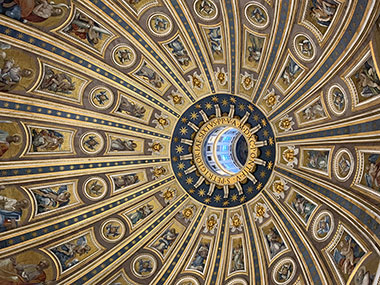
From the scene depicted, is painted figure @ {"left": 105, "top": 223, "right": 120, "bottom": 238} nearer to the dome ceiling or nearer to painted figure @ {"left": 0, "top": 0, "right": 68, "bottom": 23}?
the dome ceiling

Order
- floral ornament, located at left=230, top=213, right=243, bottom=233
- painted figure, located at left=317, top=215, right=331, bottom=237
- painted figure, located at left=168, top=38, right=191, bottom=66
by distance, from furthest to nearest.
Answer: floral ornament, located at left=230, top=213, right=243, bottom=233 < painted figure, located at left=168, top=38, right=191, bottom=66 < painted figure, located at left=317, top=215, right=331, bottom=237

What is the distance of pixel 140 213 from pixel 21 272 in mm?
6330

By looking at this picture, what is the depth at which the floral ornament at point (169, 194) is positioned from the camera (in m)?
21.0

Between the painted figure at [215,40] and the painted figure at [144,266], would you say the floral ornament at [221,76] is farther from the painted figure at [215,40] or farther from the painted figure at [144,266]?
the painted figure at [144,266]

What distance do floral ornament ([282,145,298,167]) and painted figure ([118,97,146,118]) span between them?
7.61m

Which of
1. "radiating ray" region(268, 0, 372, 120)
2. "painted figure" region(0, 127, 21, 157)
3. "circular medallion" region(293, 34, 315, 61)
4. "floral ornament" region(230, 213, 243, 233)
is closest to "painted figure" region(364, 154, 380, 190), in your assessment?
"radiating ray" region(268, 0, 372, 120)

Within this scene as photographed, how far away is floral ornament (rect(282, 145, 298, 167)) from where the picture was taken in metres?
19.0

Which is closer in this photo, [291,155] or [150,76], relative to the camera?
[291,155]

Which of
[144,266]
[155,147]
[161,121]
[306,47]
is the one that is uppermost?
[306,47]

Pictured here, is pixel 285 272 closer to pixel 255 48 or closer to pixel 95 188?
pixel 95 188

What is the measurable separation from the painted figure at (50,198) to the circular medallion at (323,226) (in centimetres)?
1160

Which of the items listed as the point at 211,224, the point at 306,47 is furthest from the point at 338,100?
the point at 211,224

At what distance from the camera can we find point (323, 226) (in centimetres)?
1730

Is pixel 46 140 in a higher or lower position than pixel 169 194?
higher
